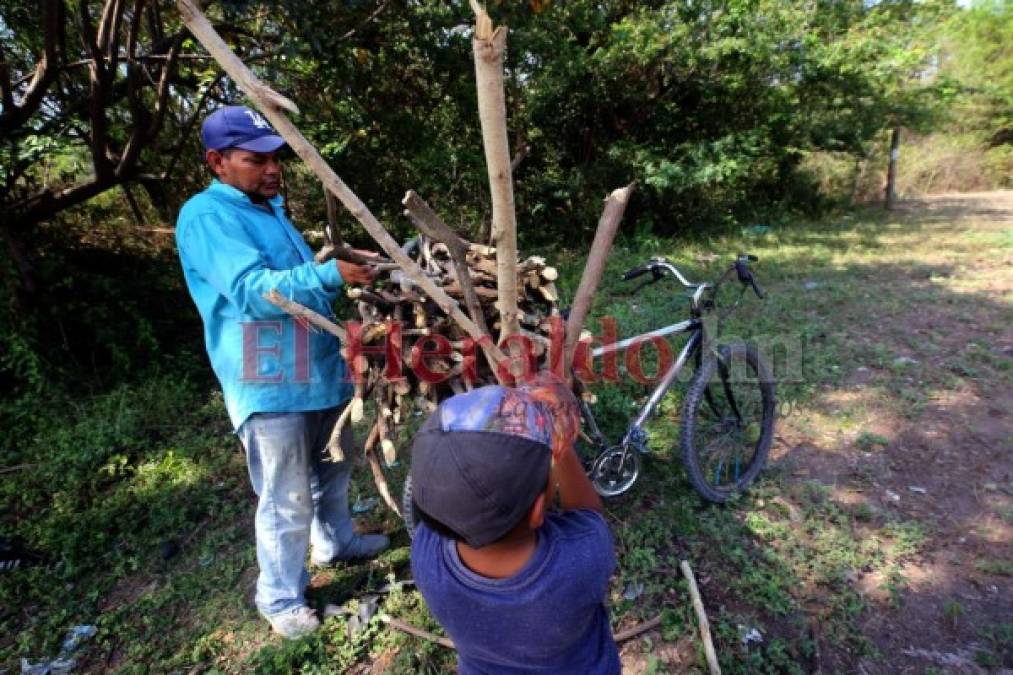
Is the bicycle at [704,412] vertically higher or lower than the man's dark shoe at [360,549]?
higher

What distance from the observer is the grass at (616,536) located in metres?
2.25

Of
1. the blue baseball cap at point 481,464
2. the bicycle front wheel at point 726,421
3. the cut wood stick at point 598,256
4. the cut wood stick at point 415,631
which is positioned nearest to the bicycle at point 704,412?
the bicycle front wheel at point 726,421

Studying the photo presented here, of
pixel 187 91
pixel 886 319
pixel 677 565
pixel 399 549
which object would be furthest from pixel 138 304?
pixel 886 319

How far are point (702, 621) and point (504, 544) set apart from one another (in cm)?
153

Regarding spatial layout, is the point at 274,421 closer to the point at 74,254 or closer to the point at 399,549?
the point at 399,549

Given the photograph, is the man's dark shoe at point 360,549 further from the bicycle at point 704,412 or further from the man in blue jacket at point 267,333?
the bicycle at point 704,412

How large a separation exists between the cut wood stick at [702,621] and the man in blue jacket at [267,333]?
167 cm

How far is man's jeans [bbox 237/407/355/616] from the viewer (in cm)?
198

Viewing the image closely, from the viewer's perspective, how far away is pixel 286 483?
6.71 ft

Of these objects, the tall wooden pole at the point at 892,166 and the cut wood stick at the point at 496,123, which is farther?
the tall wooden pole at the point at 892,166

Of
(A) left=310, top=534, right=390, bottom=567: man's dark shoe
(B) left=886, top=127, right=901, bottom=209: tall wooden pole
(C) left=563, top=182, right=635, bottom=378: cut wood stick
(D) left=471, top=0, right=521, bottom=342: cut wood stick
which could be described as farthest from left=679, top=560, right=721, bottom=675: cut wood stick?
(B) left=886, top=127, right=901, bottom=209: tall wooden pole

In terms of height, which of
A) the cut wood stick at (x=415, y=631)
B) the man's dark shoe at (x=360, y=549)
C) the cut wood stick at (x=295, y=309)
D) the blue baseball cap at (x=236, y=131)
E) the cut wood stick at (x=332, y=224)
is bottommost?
the cut wood stick at (x=415, y=631)

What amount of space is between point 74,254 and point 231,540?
4.17m

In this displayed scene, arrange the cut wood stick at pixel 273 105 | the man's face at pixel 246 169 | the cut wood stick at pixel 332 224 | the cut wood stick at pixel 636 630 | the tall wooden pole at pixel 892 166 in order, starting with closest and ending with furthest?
the cut wood stick at pixel 273 105
the cut wood stick at pixel 332 224
the man's face at pixel 246 169
the cut wood stick at pixel 636 630
the tall wooden pole at pixel 892 166
